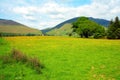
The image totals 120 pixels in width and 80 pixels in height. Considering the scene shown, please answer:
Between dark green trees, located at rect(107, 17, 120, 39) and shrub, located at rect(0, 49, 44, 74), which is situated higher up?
dark green trees, located at rect(107, 17, 120, 39)

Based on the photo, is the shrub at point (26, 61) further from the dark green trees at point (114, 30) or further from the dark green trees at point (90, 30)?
the dark green trees at point (90, 30)

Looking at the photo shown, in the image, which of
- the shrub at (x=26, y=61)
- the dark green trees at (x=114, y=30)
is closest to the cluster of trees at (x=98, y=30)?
the dark green trees at (x=114, y=30)

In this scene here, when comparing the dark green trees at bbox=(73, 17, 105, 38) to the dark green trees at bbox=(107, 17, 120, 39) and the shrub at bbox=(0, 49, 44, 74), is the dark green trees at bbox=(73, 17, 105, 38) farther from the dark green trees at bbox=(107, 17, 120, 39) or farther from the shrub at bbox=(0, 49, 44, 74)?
the shrub at bbox=(0, 49, 44, 74)

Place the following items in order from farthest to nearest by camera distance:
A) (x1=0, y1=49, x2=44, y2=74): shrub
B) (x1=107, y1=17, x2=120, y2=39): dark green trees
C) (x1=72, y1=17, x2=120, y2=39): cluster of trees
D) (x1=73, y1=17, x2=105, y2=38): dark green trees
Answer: (x1=73, y1=17, x2=105, y2=38): dark green trees < (x1=72, y1=17, x2=120, y2=39): cluster of trees < (x1=107, y1=17, x2=120, y2=39): dark green trees < (x1=0, y1=49, x2=44, y2=74): shrub

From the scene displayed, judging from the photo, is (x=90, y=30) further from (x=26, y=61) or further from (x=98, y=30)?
(x=26, y=61)

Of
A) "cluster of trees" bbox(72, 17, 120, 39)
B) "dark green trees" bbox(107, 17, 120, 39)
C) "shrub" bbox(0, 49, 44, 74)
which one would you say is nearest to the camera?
"shrub" bbox(0, 49, 44, 74)

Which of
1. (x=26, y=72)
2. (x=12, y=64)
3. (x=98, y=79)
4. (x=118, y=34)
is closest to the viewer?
(x=98, y=79)

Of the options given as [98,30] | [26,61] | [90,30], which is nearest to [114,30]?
[98,30]

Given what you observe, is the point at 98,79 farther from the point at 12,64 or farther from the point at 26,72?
the point at 12,64

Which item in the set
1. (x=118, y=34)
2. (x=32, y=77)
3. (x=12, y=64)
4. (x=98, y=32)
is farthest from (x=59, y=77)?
(x=98, y=32)

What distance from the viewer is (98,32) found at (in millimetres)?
93375

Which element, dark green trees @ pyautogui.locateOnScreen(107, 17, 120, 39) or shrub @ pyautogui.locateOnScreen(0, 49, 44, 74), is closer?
shrub @ pyautogui.locateOnScreen(0, 49, 44, 74)

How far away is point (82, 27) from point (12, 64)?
75.2 metres

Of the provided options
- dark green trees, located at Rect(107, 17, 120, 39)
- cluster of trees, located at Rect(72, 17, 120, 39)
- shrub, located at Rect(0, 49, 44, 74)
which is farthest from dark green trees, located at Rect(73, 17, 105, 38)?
shrub, located at Rect(0, 49, 44, 74)
